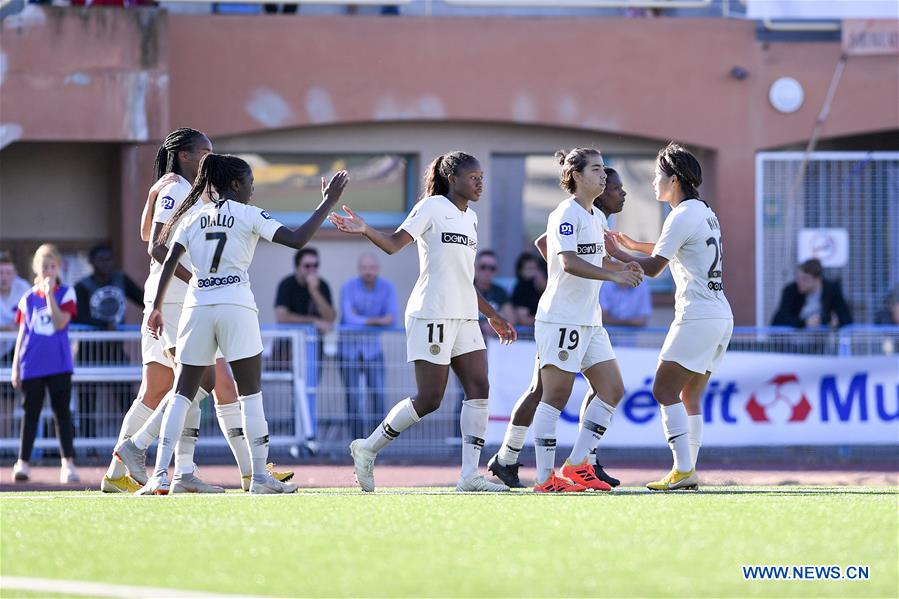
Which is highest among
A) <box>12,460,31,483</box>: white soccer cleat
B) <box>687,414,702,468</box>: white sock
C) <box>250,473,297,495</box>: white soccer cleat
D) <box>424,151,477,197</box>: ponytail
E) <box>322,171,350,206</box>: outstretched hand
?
<box>424,151,477,197</box>: ponytail

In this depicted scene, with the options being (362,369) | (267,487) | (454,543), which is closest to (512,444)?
(267,487)

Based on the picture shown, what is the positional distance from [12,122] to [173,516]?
374 inches

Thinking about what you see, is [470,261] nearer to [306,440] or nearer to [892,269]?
[306,440]

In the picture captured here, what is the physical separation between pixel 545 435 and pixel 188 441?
2.24 metres

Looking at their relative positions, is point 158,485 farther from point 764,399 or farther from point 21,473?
point 764,399

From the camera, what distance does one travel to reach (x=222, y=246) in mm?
8383

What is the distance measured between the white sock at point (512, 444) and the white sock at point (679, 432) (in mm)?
926

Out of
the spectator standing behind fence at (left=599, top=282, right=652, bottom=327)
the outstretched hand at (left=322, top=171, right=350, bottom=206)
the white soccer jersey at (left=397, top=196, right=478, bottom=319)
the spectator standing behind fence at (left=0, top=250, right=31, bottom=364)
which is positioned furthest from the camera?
the spectator standing behind fence at (left=599, top=282, right=652, bottom=327)

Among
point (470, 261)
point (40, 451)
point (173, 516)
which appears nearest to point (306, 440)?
point (40, 451)

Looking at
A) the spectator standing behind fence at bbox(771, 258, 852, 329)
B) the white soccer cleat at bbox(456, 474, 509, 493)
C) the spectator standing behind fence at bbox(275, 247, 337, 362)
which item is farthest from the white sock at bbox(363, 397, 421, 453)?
the spectator standing behind fence at bbox(771, 258, 852, 329)

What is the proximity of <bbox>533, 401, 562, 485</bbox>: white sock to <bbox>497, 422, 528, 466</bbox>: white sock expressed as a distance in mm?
378

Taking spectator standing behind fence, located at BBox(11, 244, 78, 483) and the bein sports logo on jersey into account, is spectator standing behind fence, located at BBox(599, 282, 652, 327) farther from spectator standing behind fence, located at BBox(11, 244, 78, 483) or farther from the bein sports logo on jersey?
the bein sports logo on jersey

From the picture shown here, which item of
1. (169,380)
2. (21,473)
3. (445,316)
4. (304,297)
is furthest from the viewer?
(304,297)

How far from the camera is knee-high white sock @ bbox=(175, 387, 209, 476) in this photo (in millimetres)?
9211
